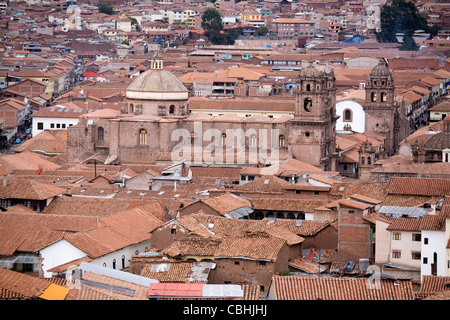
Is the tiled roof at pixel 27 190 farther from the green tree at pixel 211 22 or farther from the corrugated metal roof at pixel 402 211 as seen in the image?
the green tree at pixel 211 22

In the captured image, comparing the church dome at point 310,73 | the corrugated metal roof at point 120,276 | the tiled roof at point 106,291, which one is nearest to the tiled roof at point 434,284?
the corrugated metal roof at point 120,276

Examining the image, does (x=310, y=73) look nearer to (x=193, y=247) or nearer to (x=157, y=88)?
(x=157, y=88)

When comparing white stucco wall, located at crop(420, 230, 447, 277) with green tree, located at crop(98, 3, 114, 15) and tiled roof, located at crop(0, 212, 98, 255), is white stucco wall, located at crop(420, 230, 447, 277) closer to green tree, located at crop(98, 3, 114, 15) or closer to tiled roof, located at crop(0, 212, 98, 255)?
tiled roof, located at crop(0, 212, 98, 255)

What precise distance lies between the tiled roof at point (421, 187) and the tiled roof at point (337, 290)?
15853 millimetres

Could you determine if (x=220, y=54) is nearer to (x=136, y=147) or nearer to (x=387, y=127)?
(x=387, y=127)

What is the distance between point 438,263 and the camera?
106 ft

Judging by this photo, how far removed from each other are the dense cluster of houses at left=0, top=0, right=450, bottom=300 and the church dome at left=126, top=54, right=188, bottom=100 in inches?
83.8

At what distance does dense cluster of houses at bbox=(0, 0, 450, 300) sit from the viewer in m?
28.0

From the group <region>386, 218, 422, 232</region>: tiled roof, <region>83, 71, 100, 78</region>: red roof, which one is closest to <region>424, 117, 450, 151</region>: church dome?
<region>386, 218, 422, 232</region>: tiled roof

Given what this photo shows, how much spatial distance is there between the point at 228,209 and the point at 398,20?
106 meters

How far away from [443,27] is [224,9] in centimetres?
3658
